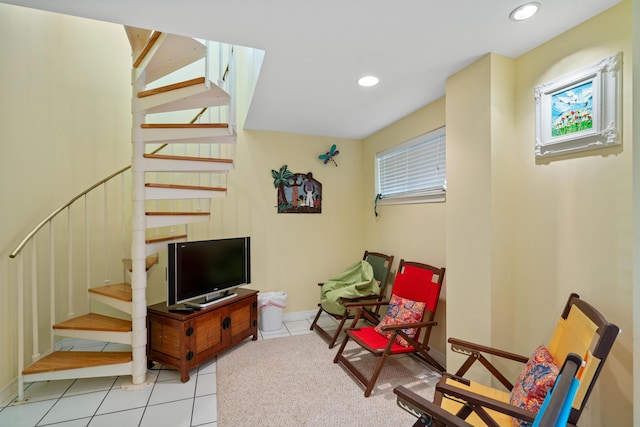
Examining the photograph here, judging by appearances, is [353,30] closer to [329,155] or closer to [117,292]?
[329,155]

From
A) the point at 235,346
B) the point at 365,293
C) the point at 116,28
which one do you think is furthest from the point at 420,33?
the point at 116,28

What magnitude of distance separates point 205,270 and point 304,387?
1384 mm

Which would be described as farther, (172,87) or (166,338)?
(166,338)

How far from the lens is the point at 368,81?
2.32 metres

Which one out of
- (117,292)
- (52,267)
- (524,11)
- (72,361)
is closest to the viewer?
(524,11)

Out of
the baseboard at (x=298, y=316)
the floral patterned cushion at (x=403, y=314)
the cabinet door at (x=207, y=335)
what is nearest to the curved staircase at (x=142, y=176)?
the cabinet door at (x=207, y=335)

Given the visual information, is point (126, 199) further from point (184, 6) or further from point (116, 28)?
point (184, 6)

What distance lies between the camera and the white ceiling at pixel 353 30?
4.81 feet

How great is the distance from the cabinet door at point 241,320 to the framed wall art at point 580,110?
2.82 meters

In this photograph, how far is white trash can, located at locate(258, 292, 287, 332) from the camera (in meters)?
3.43

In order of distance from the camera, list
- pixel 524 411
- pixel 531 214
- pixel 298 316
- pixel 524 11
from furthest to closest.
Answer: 1. pixel 298 316
2. pixel 531 214
3. pixel 524 11
4. pixel 524 411

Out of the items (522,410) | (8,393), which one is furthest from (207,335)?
(522,410)

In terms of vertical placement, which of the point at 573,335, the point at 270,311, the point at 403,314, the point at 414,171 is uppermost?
the point at 414,171

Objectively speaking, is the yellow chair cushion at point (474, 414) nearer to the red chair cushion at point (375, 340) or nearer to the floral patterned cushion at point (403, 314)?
the red chair cushion at point (375, 340)
